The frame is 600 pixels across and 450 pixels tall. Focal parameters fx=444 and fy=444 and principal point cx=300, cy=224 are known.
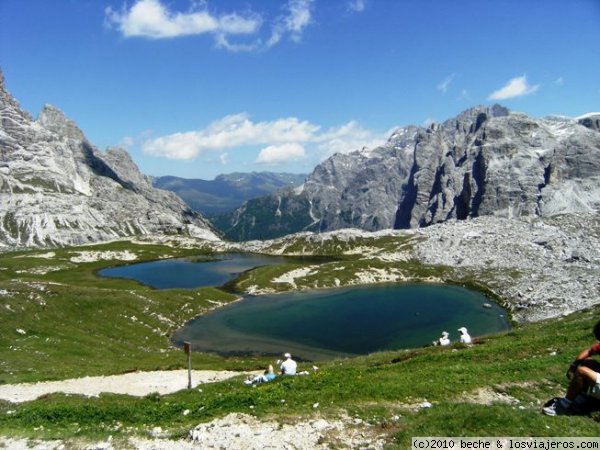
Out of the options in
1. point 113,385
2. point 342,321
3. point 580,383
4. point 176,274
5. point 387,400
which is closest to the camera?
point 580,383

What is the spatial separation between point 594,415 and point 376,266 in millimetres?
154711

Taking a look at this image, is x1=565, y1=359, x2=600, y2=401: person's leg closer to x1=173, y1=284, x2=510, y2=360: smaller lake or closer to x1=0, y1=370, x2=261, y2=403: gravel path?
x1=0, y1=370, x2=261, y2=403: gravel path

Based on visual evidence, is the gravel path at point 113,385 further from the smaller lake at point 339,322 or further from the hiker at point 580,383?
the smaller lake at point 339,322

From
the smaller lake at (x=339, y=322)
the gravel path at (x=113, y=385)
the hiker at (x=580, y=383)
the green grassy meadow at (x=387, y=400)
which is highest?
the hiker at (x=580, y=383)

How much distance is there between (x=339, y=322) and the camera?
102 metres

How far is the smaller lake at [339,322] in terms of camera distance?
84.8 m

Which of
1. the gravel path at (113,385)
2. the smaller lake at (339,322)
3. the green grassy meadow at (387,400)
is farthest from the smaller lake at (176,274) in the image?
the gravel path at (113,385)

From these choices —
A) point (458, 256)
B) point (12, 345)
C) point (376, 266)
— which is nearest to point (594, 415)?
point (12, 345)

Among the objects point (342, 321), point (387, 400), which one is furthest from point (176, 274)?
point (387, 400)

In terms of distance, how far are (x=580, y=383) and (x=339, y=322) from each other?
87.5 m

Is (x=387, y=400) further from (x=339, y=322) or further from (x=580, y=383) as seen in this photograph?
(x=339, y=322)

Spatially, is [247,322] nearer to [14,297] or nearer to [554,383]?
[14,297]

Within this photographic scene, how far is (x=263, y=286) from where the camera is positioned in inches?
5738

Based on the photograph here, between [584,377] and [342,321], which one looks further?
[342,321]
